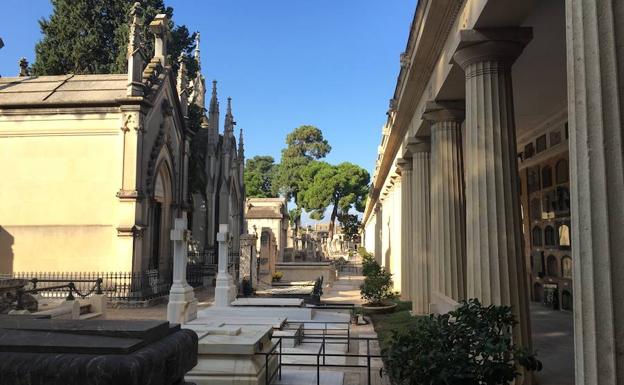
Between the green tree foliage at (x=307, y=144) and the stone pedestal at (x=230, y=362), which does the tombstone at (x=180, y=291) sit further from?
the green tree foliage at (x=307, y=144)

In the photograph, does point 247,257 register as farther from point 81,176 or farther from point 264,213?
point 264,213

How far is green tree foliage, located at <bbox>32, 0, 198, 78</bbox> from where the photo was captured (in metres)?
29.4

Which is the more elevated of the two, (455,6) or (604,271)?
(455,6)

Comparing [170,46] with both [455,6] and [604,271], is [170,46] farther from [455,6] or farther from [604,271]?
[604,271]

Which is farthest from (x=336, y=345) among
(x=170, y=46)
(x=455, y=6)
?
(x=170, y=46)

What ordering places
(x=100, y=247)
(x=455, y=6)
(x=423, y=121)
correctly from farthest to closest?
(x=100, y=247) < (x=423, y=121) < (x=455, y=6)

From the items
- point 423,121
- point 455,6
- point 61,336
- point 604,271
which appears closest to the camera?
point 604,271

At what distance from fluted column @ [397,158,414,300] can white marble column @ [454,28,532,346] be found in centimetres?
775

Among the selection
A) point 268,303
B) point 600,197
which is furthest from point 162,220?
point 600,197

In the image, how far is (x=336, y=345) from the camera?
934cm

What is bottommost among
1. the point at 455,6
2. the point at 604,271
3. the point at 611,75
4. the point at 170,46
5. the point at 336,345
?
the point at 336,345

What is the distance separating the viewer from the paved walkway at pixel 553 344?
622 centimetres

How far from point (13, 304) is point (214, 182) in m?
19.0

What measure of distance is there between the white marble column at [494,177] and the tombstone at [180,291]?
734 cm
